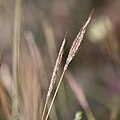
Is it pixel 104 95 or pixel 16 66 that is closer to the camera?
pixel 16 66

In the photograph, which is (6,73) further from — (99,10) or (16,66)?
(99,10)

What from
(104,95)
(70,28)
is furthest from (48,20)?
(104,95)

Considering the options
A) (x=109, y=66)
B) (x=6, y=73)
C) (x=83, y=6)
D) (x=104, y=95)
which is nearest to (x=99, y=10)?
(x=83, y=6)

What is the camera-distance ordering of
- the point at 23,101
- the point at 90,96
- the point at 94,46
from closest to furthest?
1. the point at 23,101
2. the point at 90,96
3. the point at 94,46

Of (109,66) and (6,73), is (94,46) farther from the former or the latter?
(6,73)

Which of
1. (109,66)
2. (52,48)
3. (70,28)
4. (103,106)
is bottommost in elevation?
(103,106)

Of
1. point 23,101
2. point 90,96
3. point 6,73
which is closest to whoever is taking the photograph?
point 23,101

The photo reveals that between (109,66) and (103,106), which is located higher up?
(109,66)
